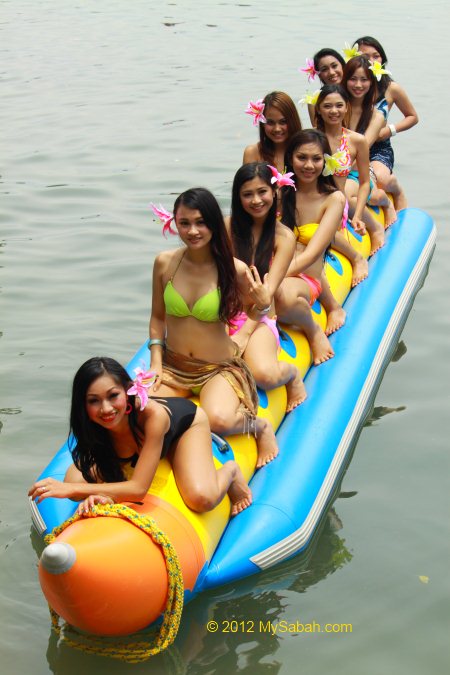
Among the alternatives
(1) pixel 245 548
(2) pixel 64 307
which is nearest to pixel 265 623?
(1) pixel 245 548

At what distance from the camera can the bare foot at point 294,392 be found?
4.27m

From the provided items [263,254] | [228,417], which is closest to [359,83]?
[263,254]

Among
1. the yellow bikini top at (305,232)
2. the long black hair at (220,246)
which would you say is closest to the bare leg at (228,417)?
the long black hair at (220,246)

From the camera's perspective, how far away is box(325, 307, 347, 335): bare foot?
490cm

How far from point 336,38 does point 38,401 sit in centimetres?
997

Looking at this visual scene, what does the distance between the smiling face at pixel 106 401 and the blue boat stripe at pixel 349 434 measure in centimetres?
72

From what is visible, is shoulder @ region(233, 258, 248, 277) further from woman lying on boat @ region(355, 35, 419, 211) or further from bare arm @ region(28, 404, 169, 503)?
woman lying on boat @ region(355, 35, 419, 211)

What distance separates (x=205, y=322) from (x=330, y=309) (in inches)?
49.1

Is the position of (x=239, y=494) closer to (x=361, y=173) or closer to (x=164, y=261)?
(x=164, y=261)

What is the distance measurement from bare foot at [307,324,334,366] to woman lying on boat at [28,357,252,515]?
1180 mm

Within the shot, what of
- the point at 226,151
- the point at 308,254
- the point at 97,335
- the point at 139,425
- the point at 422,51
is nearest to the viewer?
the point at 139,425

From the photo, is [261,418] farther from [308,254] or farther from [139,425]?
[308,254]

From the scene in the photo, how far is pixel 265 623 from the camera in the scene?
3477 mm

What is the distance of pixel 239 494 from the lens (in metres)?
3.65
